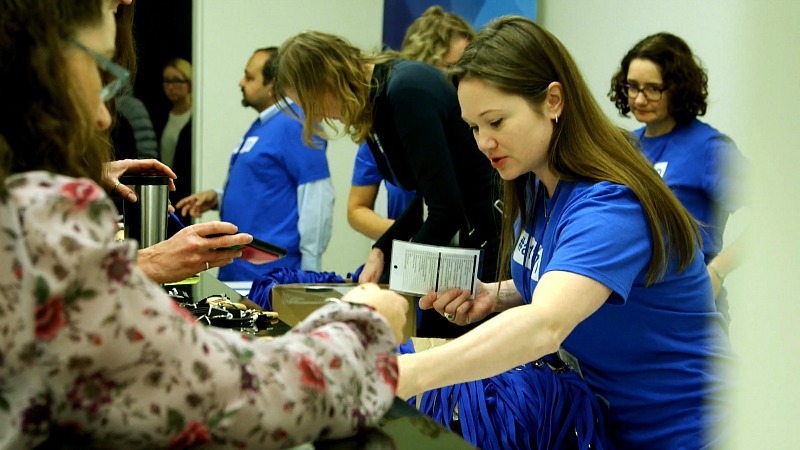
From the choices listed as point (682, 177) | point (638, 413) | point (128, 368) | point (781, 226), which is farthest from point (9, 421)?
point (682, 177)

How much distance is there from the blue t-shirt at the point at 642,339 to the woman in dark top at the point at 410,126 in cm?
102

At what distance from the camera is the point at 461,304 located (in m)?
1.96

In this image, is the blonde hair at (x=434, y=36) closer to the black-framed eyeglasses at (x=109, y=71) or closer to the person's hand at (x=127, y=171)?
the person's hand at (x=127, y=171)

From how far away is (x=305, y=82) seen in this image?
2805mm

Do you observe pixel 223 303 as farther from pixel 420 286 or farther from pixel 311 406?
pixel 311 406

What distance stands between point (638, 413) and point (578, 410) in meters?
0.14

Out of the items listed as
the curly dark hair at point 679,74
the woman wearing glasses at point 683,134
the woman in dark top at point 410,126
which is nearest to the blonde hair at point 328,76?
the woman in dark top at point 410,126

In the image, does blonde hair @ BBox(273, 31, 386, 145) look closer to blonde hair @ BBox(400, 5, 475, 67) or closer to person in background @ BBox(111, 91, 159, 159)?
blonde hair @ BBox(400, 5, 475, 67)

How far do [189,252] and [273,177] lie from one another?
237cm

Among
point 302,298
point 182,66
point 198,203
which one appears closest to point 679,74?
point 302,298

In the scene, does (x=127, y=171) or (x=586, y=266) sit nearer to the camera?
(x=586, y=266)

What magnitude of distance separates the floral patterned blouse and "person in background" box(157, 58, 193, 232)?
4.63 m

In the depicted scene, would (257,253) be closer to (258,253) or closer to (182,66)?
(258,253)

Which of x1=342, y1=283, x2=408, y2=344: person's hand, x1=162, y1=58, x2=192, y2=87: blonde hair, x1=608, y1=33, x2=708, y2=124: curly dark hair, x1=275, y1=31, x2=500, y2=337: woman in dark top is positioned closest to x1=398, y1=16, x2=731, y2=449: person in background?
x1=342, y1=283, x2=408, y2=344: person's hand
